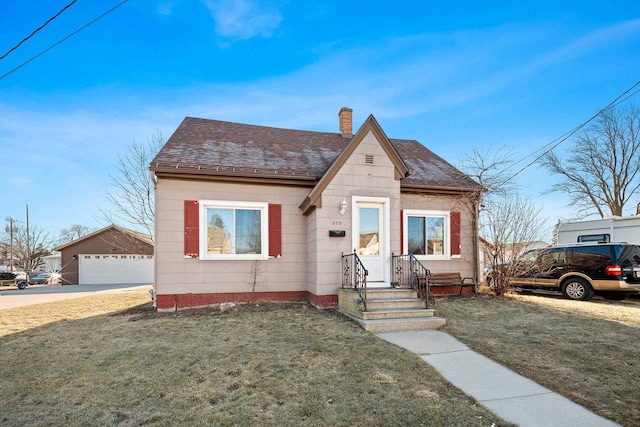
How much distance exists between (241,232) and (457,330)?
580 centimetres

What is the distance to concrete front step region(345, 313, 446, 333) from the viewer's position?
21.7 feet

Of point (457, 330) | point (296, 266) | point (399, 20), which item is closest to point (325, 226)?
point (296, 266)

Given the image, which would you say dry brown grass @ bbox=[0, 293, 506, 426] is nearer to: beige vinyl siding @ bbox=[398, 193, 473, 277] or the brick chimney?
beige vinyl siding @ bbox=[398, 193, 473, 277]

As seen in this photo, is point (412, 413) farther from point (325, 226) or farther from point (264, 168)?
point (264, 168)

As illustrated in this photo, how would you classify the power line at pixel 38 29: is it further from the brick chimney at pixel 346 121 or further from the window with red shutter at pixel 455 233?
the window with red shutter at pixel 455 233

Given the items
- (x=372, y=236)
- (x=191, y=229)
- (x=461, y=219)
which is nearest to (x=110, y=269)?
(x=191, y=229)

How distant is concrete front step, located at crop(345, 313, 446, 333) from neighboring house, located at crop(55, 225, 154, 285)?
82.7ft

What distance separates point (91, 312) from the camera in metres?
9.73

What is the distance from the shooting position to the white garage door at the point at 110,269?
27531mm

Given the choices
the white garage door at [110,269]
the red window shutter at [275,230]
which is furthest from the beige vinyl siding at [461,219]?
the white garage door at [110,269]

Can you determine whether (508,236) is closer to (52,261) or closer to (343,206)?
(343,206)

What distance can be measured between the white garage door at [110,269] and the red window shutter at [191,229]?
22.2 metres

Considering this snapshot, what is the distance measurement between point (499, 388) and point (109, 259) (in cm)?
3038

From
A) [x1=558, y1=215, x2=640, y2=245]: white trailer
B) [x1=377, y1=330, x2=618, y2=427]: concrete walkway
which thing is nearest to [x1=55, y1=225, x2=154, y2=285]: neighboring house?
[x1=377, y1=330, x2=618, y2=427]: concrete walkway
